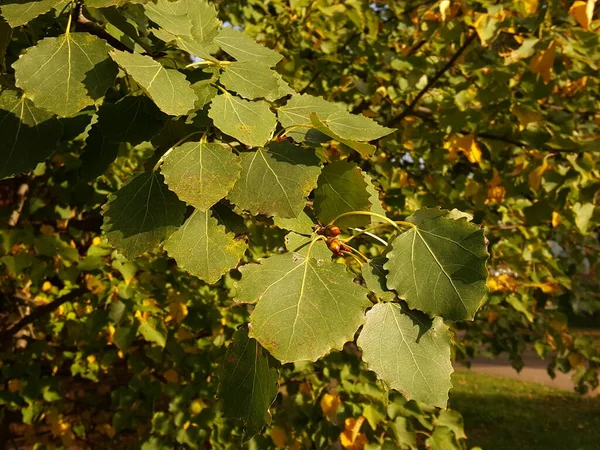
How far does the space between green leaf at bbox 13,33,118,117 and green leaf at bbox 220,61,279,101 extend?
0.20m

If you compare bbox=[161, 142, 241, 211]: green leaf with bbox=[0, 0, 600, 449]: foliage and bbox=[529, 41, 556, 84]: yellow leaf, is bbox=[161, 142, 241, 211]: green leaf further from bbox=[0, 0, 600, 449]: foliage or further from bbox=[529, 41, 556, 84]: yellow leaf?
bbox=[529, 41, 556, 84]: yellow leaf

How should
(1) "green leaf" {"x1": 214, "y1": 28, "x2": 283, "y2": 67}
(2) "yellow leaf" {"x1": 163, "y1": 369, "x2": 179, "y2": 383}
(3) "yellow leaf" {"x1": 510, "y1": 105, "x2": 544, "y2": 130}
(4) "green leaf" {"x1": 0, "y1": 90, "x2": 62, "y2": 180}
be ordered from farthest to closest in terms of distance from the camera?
(2) "yellow leaf" {"x1": 163, "y1": 369, "x2": 179, "y2": 383}, (3) "yellow leaf" {"x1": 510, "y1": 105, "x2": 544, "y2": 130}, (1) "green leaf" {"x1": 214, "y1": 28, "x2": 283, "y2": 67}, (4) "green leaf" {"x1": 0, "y1": 90, "x2": 62, "y2": 180}

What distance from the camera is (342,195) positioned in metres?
1.12

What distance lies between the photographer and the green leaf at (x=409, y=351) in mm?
944

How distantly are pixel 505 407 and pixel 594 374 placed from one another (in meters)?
6.01

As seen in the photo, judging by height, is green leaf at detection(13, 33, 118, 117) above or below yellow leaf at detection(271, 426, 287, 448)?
above

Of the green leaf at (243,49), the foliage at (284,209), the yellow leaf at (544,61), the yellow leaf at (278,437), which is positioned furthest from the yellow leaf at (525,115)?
the green leaf at (243,49)

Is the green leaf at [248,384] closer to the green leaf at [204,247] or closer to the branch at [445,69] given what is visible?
the green leaf at [204,247]

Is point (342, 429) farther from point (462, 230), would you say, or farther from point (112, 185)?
point (462, 230)

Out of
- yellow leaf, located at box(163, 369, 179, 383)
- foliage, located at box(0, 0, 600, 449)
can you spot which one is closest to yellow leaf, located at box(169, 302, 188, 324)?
foliage, located at box(0, 0, 600, 449)

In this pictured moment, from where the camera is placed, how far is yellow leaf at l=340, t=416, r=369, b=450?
99.0 inches

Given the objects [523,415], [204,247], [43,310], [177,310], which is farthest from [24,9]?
[523,415]

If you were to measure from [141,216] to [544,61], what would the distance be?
2.08m

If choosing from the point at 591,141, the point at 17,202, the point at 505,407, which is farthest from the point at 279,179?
the point at 505,407
